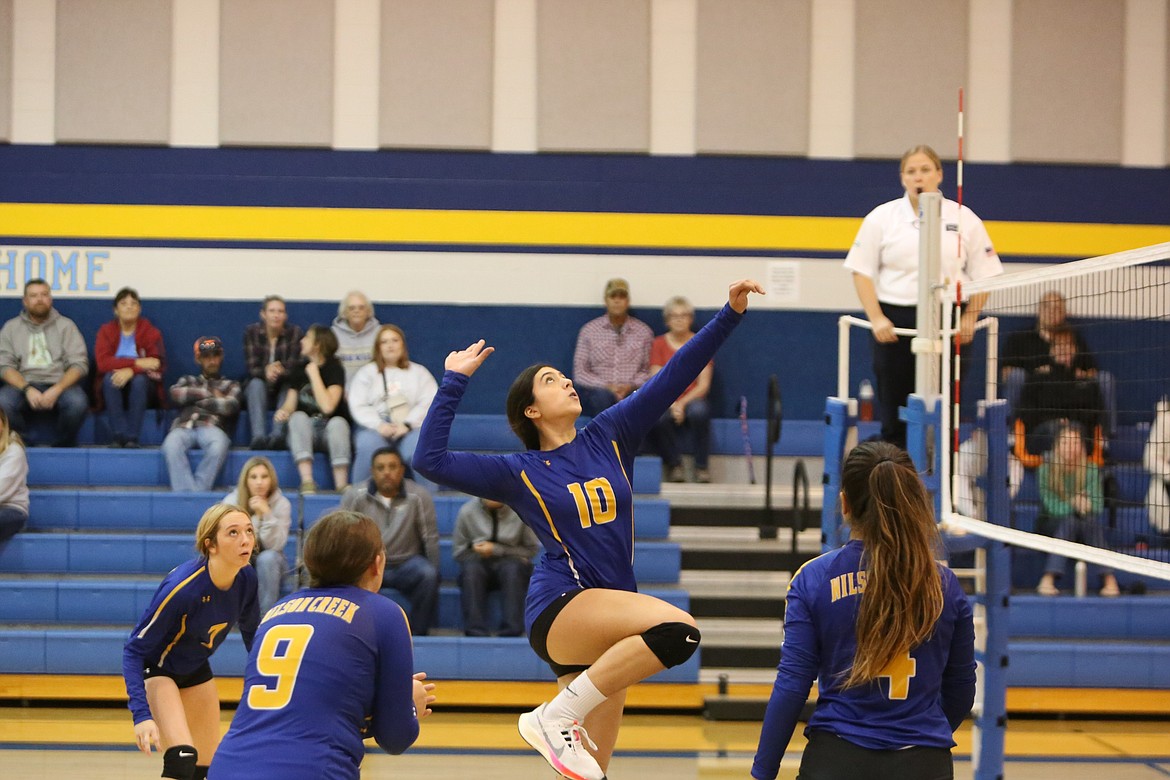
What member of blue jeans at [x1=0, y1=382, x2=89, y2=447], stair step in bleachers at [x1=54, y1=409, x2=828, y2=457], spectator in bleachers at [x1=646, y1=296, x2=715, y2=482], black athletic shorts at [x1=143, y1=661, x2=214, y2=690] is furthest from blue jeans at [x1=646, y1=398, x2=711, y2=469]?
black athletic shorts at [x1=143, y1=661, x2=214, y2=690]

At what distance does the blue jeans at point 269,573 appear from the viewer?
8.26 m

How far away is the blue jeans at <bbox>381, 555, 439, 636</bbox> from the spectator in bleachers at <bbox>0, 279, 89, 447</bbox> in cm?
357

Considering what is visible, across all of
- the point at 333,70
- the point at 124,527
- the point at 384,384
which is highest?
the point at 333,70

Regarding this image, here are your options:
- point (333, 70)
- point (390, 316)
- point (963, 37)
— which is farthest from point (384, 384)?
point (963, 37)

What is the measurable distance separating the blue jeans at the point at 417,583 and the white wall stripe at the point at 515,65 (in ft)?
14.9

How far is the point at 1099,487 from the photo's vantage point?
7797 millimetres

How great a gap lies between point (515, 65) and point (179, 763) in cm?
802

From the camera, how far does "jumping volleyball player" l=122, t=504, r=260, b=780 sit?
4.54 m

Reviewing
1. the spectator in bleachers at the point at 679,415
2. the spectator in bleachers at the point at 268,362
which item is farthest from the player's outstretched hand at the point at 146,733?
the spectator in bleachers at the point at 679,415

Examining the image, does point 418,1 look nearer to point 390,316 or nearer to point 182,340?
point 390,316

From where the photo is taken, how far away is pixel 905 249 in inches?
245

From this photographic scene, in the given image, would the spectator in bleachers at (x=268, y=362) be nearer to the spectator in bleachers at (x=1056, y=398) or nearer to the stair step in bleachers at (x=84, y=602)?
the stair step in bleachers at (x=84, y=602)

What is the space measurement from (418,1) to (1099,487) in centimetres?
709

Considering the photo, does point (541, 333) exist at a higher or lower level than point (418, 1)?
lower
